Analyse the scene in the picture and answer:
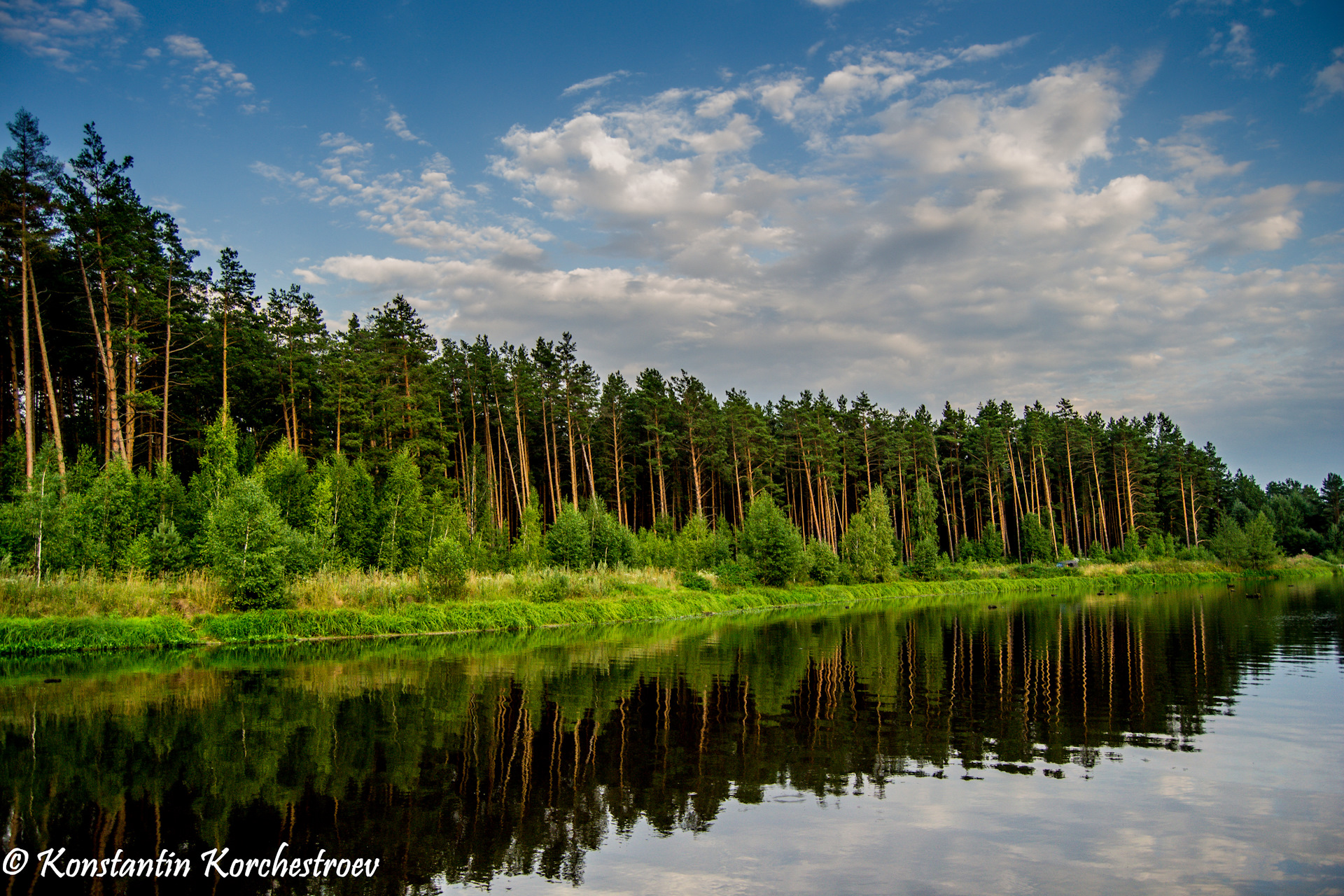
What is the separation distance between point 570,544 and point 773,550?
1674 centimetres

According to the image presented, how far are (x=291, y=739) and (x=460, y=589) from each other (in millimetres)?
19635

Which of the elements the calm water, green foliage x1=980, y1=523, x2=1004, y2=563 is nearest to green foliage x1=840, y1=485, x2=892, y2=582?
green foliage x1=980, y1=523, x2=1004, y2=563

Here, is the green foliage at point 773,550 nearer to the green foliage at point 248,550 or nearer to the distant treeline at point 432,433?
the distant treeline at point 432,433

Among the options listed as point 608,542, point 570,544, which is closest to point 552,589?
point 570,544

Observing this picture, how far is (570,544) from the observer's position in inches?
1620

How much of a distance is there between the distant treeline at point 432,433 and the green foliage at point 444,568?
330cm

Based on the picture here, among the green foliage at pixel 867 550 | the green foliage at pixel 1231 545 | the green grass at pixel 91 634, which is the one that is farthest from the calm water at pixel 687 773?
→ the green foliage at pixel 1231 545

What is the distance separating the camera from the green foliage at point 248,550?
2588 cm

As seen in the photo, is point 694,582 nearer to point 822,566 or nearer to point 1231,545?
point 822,566

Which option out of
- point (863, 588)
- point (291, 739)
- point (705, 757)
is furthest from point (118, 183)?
point (863, 588)

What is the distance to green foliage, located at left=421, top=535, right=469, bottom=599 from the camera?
30734 mm

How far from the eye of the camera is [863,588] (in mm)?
A: 56688

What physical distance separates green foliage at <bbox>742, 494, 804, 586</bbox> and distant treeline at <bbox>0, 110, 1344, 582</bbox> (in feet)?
18.3

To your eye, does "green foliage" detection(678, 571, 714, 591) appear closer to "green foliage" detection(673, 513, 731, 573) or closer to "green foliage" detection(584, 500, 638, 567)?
"green foliage" detection(673, 513, 731, 573)
